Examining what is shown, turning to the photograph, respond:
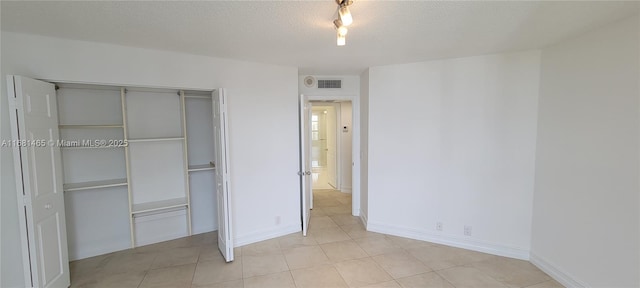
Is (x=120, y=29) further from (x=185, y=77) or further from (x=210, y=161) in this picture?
(x=210, y=161)

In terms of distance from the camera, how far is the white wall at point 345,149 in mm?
5875

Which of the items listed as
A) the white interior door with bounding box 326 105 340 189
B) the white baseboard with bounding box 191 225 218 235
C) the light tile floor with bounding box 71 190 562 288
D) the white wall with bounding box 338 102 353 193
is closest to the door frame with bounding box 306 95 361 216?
the light tile floor with bounding box 71 190 562 288

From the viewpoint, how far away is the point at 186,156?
347 cm

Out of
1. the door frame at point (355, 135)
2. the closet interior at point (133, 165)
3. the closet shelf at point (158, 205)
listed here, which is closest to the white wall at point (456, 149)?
the door frame at point (355, 135)

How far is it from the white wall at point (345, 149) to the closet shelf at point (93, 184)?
13.1 feet

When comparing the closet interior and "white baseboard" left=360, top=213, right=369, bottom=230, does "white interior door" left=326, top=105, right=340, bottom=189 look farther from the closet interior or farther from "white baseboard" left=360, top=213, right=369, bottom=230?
the closet interior

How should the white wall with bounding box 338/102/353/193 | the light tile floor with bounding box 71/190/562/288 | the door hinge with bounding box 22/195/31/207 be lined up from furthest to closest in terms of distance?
the white wall with bounding box 338/102/353/193, the light tile floor with bounding box 71/190/562/288, the door hinge with bounding box 22/195/31/207

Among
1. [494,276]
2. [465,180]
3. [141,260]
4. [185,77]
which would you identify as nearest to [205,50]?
[185,77]

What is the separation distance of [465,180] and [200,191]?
11.4ft

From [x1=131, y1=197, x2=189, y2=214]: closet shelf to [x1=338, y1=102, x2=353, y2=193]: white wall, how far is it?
3.36 metres

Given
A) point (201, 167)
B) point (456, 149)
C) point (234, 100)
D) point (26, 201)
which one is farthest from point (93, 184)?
point (456, 149)

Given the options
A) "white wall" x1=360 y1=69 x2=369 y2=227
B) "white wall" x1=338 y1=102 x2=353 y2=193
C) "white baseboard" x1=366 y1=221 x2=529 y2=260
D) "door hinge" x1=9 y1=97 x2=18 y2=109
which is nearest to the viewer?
"door hinge" x1=9 y1=97 x2=18 y2=109

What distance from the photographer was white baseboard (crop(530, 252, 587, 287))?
2.47 m

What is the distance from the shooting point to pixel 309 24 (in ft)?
6.95
